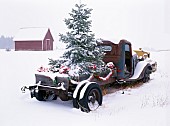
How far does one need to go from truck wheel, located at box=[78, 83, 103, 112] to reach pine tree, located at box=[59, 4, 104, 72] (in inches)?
40.0

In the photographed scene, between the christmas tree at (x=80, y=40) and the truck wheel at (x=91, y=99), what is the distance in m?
1.02

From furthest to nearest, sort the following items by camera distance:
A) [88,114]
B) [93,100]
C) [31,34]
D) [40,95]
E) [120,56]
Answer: [31,34], [120,56], [40,95], [93,100], [88,114]

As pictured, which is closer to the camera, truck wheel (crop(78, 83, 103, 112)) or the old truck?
truck wheel (crop(78, 83, 103, 112))

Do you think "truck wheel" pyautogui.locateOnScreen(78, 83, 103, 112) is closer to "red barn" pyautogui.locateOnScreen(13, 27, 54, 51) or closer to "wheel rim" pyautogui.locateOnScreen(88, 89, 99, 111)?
"wheel rim" pyautogui.locateOnScreen(88, 89, 99, 111)

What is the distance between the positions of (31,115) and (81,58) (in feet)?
7.95

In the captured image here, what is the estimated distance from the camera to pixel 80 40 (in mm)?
7047

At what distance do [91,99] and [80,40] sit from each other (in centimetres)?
192

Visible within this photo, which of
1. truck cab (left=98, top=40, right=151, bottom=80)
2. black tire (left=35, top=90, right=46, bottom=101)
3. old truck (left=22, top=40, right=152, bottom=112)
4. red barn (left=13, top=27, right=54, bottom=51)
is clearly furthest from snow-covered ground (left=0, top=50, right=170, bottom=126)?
red barn (left=13, top=27, right=54, bottom=51)

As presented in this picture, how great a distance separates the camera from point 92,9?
714 cm

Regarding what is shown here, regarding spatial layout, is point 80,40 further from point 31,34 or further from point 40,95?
point 31,34

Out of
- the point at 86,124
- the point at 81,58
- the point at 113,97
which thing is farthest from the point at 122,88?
the point at 86,124

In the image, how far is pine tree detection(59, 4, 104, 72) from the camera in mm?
6988

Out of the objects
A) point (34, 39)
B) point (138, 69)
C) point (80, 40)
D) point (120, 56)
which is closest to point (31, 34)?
point (34, 39)

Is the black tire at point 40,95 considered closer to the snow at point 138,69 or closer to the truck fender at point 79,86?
the truck fender at point 79,86
